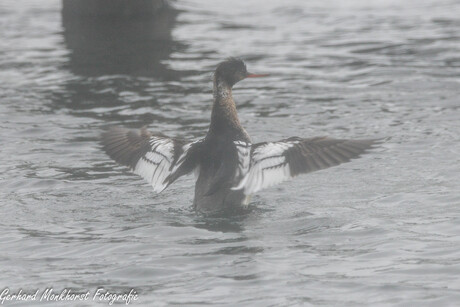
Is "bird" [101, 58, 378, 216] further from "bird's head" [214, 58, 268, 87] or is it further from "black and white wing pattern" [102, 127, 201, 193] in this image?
"bird's head" [214, 58, 268, 87]

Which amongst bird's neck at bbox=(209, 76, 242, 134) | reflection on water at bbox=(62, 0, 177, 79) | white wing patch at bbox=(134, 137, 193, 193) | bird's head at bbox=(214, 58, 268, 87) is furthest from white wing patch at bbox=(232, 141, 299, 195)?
reflection on water at bbox=(62, 0, 177, 79)

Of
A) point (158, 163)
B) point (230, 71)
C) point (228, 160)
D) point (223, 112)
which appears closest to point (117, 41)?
point (230, 71)

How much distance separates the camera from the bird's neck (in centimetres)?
946

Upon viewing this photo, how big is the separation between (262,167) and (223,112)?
3.10 feet

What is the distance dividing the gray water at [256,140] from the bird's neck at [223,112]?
2.51 ft

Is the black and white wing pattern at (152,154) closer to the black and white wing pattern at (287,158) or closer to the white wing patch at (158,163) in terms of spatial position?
the white wing patch at (158,163)

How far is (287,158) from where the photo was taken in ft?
29.2

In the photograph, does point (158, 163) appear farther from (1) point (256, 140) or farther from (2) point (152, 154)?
(1) point (256, 140)

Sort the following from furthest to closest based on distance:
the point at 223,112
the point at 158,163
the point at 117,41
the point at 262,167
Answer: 1. the point at 117,41
2. the point at 223,112
3. the point at 158,163
4. the point at 262,167

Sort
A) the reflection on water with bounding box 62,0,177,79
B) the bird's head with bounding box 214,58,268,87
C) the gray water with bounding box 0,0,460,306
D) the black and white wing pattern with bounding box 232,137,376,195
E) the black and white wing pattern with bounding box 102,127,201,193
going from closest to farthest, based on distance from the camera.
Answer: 1. the gray water with bounding box 0,0,460,306
2. the black and white wing pattern with bounding box 232,137,376,195
3. the black and white wing pattern with bounding box 102,127,201,193
4. the bird's head with bounding box 214,58,268,87
5. the reflection on water with bounding box 62,0,177,79

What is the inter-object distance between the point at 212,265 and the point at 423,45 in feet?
30.8

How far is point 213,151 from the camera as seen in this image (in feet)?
29.9

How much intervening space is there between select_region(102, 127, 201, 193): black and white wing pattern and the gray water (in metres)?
0.35

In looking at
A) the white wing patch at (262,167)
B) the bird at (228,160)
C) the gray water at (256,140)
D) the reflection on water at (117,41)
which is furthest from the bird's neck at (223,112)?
the reflection on water at (117,41)
